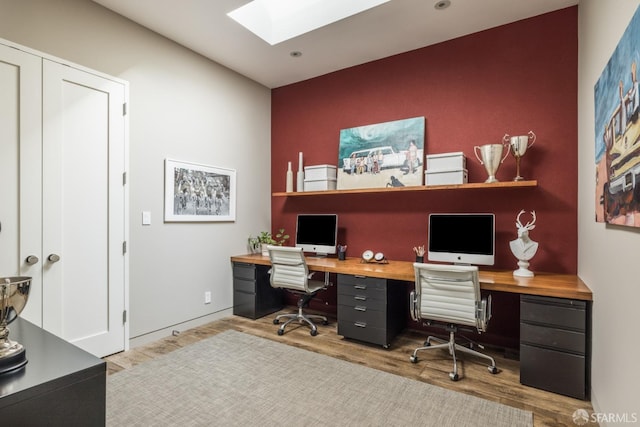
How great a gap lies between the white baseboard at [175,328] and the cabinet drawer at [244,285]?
29cm

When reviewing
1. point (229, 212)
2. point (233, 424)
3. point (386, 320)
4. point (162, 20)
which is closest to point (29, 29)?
point (162, 20)

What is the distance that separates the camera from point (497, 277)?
8.87 feet

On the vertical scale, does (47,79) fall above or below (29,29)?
below

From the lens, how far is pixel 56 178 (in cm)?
252

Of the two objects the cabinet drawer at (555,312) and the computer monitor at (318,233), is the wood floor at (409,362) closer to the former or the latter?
the cabinet drawer at (555,312)

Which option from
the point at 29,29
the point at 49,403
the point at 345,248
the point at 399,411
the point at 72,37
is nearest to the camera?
the point at 49,403

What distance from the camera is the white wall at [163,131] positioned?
262 centimetres

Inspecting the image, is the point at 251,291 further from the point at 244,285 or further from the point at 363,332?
the point at 363,332

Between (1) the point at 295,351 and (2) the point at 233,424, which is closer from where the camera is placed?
(2) the point at 233,424

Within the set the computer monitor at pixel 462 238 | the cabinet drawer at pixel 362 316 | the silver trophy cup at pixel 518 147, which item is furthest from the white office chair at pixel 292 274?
the silver trophy cup at pixel 518 147

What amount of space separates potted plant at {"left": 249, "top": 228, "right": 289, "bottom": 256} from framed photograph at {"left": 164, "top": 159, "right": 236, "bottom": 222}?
428mm

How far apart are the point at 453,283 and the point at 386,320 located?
769mm

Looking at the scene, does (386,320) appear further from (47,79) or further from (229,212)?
(47,79)

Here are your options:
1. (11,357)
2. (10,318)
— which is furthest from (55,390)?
(10,318)
